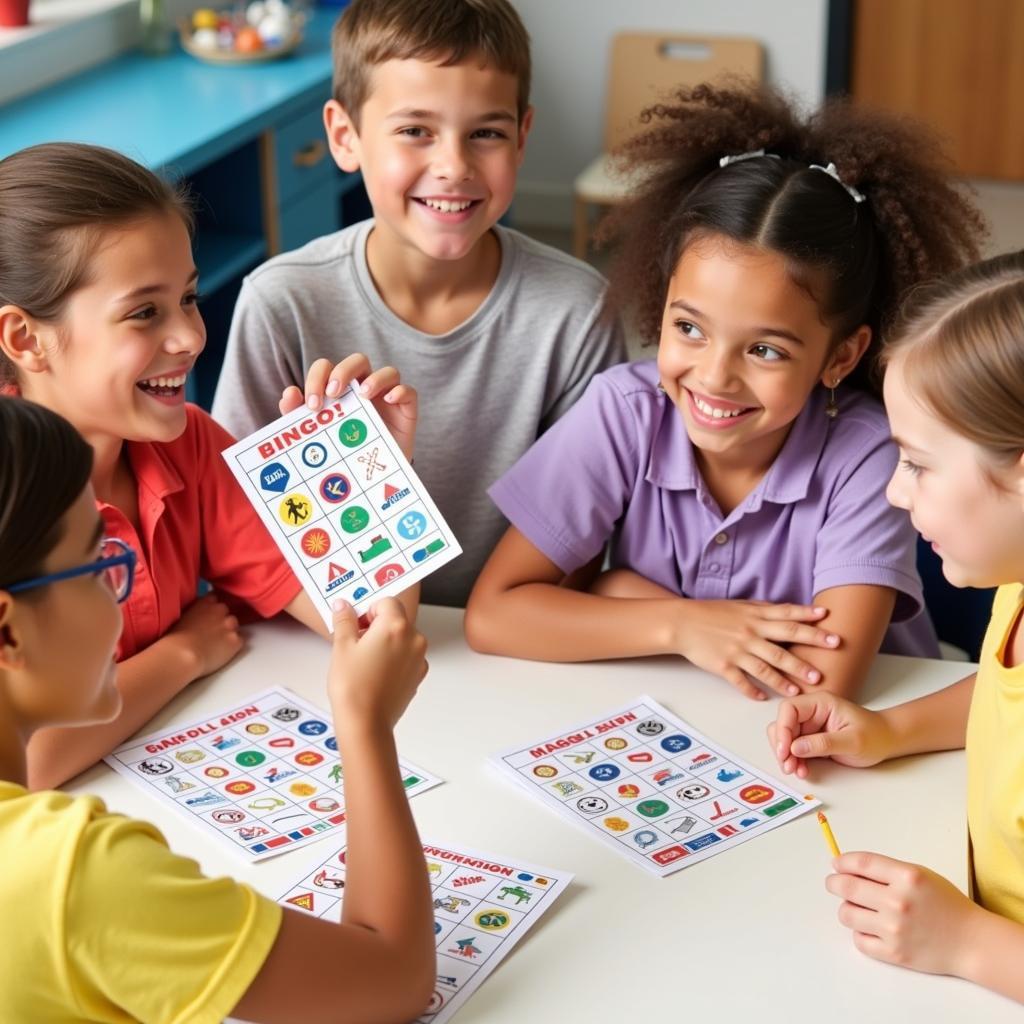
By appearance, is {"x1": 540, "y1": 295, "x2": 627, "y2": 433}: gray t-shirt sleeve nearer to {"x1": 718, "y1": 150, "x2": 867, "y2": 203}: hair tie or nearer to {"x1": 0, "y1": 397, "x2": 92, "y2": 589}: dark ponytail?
{"x1": 718, "y1": 150, "x2": 867, "y2": 203}: hair tie

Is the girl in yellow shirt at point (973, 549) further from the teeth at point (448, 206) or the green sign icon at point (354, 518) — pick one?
the teeth at point (448, 206)

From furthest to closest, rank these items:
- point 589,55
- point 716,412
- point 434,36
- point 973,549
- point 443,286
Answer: point 589,55 → point 443,286 → point 434,36 → point 716,412 → point 973,549

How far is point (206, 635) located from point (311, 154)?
8.41 ft

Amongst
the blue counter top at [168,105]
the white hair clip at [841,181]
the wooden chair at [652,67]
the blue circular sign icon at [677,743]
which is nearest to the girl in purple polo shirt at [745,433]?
the white hair clip at [841,181]

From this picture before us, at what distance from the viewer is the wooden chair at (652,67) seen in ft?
16.9

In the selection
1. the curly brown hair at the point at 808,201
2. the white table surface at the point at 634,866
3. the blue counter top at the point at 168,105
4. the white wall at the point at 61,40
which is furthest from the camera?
the white wall at the point at 61,40

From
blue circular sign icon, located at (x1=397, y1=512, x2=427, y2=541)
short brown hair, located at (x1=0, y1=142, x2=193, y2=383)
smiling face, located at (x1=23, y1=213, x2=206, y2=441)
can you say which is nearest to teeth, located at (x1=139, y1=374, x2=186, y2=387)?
smiling face, located at (x1=23, y1=213, x2=206, y2=441)

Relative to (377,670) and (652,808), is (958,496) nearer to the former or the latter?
(652,808)

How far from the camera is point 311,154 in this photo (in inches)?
153

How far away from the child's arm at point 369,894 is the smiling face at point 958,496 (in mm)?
463

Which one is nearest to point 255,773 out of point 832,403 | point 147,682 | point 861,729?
point 147,682

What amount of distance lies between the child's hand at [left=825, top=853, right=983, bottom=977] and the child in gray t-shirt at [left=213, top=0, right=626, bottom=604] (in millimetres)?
991

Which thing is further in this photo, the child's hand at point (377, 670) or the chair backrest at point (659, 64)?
the chair backrest at point (659, 64)

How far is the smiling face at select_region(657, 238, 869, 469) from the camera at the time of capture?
1642mm
